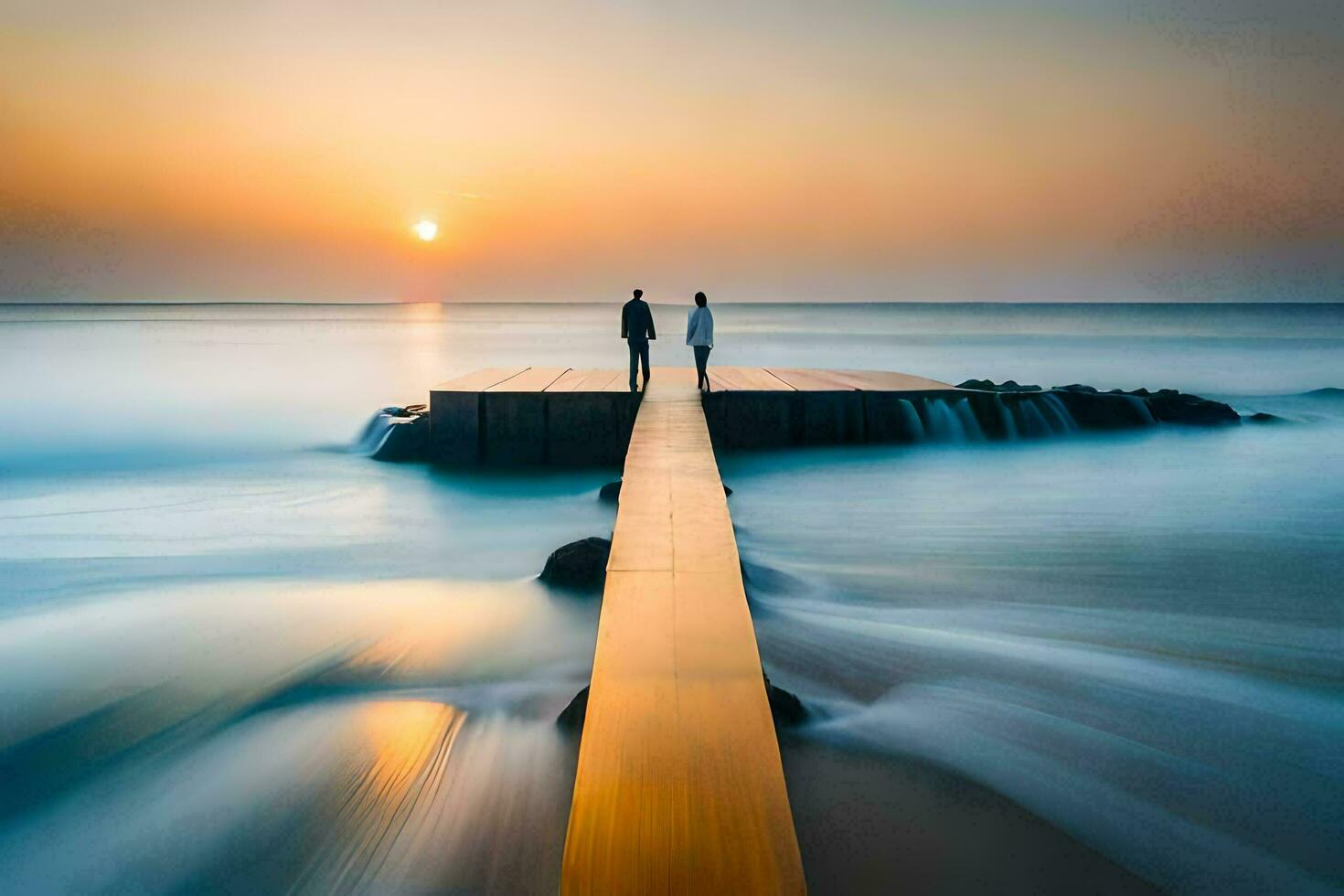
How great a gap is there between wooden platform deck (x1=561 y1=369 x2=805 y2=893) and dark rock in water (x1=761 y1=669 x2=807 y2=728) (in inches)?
34.1

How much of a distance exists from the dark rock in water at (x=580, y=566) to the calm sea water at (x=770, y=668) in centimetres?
24

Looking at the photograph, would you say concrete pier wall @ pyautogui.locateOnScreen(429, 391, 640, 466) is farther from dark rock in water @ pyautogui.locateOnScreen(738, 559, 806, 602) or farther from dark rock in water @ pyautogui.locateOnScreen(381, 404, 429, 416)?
dark rock in water @ pyautogui.locateOnScreen(738, 559, 806, 602)

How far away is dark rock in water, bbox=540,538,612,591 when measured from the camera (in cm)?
669

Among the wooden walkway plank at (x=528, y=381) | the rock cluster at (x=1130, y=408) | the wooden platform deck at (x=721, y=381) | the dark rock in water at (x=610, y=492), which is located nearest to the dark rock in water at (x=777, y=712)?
the dark rock in water at (x=610, y=492)

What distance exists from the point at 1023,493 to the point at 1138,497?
1.42 m

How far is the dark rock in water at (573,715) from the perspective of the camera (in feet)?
13.9

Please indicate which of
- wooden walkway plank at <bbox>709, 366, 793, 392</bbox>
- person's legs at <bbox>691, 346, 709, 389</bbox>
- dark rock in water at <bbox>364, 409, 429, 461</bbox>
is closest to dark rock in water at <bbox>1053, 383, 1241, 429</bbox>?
wooden walkway plank at <bbox>709, 366, 793, 392</bbox>

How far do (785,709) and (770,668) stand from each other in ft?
Result: 2.86

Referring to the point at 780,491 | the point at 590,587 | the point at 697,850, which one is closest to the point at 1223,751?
the point at 697,850

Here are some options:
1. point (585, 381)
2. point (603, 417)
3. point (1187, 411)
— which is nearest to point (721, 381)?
point (585, 381)

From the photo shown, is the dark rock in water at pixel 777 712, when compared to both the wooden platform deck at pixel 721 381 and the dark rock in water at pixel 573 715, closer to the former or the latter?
the dark rock in water at pixel 573 715

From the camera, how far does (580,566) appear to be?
6754mm

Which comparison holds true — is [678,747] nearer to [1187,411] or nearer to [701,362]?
[701,362]

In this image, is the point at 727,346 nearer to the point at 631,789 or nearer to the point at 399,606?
the point at 399,606
